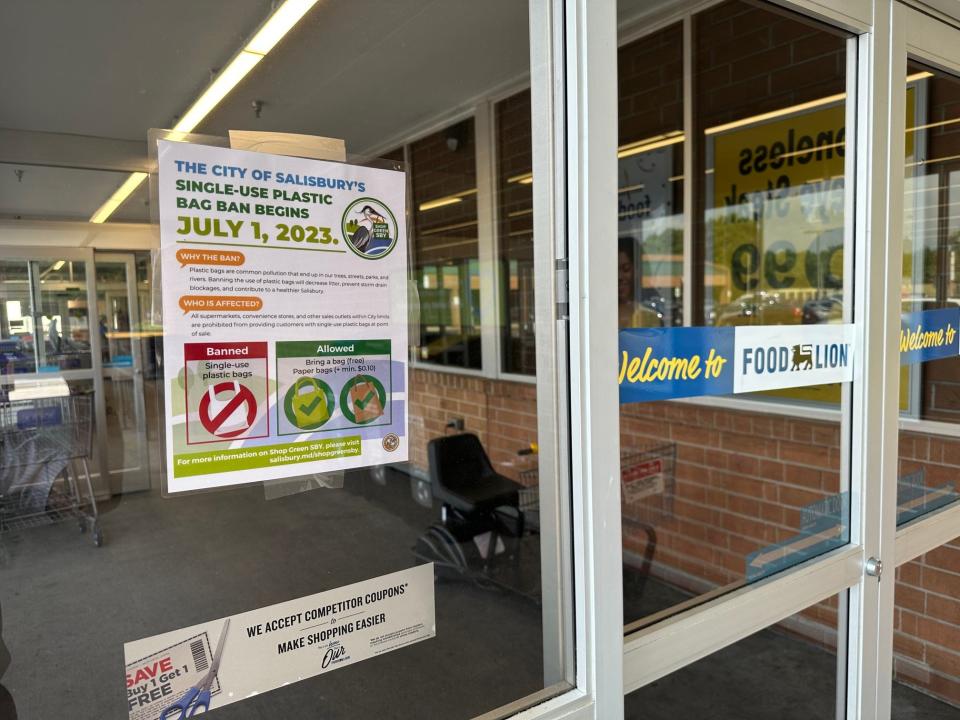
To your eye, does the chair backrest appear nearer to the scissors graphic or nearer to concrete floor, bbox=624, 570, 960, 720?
concrete floor, bbox=624, 570, 960, 720

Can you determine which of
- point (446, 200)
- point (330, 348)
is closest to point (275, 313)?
point (330, 348)

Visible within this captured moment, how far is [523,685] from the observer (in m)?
1.34

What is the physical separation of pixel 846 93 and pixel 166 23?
1771 millimetres

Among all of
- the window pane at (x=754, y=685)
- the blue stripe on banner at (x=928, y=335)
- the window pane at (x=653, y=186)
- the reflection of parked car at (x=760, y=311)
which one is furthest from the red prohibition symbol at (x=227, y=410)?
the reflection of parked car at (x=760, y=311)

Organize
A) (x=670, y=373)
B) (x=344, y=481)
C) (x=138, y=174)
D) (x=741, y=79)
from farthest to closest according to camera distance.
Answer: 1. (x=741, y=79)
2. (x=670, y=373)
3. (x=344, y=481)
4. (x=138, y=174)

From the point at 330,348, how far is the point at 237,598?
1.47 feet

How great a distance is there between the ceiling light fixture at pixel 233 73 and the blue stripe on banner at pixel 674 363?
816 mm

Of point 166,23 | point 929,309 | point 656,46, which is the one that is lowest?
point 929,309

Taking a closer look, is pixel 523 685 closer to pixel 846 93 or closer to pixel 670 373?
pixel 670 373

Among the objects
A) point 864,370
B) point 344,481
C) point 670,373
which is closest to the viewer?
point 344,481

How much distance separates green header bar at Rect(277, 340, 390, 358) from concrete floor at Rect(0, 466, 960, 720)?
22cm

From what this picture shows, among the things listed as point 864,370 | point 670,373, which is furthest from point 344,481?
point 864,370

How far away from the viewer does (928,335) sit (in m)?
2.16

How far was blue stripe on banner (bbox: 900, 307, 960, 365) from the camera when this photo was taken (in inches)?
80.1
